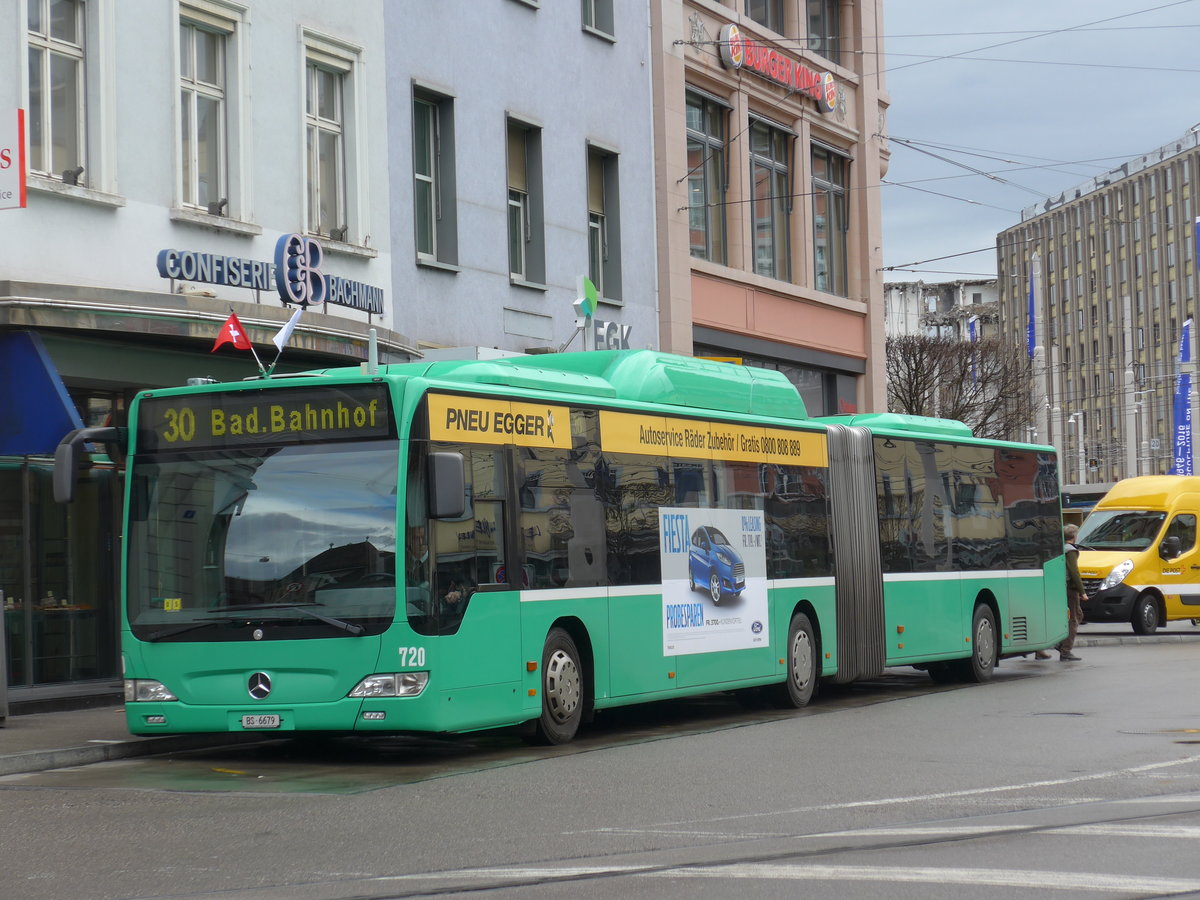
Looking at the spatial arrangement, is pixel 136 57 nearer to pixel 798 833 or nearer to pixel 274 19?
pixel 274 19

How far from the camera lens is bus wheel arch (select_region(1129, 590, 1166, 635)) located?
32094mm

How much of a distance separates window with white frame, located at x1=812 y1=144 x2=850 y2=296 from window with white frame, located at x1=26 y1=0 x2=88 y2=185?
1896cm

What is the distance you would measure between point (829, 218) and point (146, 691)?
24662mm

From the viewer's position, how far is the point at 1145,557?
32.3 m

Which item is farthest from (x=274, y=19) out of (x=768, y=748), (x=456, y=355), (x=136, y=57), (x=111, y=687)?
(x=768, y=748)

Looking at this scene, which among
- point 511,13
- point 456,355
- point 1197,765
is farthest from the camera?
point 511,13

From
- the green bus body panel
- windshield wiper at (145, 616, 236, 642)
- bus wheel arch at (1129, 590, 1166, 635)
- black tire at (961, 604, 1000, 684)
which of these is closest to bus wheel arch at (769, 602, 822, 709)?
the green bus body panel

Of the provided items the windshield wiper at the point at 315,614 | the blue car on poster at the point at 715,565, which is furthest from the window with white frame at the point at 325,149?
the windshield wiper at the point at 315,614

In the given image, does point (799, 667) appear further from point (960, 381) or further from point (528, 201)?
point (960, 381)

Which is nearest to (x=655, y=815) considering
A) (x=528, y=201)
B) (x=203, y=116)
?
(x=203, y=116)

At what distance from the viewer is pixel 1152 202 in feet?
410

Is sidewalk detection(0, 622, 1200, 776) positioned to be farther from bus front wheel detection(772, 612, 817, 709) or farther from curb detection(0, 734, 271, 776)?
bus front wheel detection(772, 612, 817, 709)

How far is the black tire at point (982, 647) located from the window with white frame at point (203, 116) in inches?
380

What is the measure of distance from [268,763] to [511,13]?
576 inches
